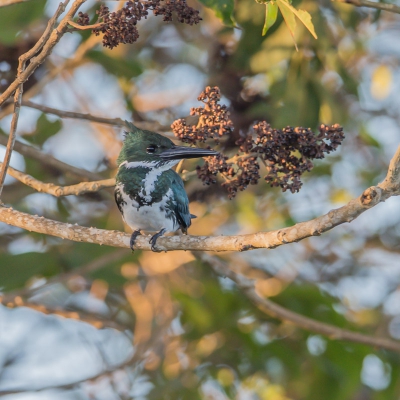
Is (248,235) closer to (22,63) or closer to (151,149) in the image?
(22,63)

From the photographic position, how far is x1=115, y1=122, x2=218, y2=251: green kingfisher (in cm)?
443

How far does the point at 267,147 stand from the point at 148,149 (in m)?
1.37

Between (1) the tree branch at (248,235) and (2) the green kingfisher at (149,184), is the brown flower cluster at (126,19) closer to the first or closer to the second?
(1) the tree branch at (248,235)

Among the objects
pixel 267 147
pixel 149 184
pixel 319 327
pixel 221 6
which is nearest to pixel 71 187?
pixel 149 184

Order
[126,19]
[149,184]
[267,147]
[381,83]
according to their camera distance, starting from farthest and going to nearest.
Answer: [381,83] < [149,184] < [267,147] < [126,19]

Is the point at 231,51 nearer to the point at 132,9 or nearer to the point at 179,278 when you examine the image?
the point at 179,278

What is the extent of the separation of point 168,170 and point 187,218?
0.41 metres

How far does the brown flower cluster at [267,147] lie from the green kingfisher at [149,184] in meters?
0.80

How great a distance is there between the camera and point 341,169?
7.13m

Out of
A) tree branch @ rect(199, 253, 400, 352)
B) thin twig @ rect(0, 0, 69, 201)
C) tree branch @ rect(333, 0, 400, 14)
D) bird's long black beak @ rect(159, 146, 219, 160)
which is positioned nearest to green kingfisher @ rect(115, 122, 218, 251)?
bird's long black beak @ rect(159, 146, 219, 160)

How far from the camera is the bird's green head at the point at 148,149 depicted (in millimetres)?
4469

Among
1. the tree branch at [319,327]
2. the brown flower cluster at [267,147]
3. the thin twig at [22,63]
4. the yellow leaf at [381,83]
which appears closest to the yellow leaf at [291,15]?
the brown flower cluster at [267,147]

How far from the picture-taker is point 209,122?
136 inches

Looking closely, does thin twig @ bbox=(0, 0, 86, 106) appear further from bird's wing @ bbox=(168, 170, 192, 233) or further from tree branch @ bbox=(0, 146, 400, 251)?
bird's wing @ bbox=(168, 170, 192, 233)
